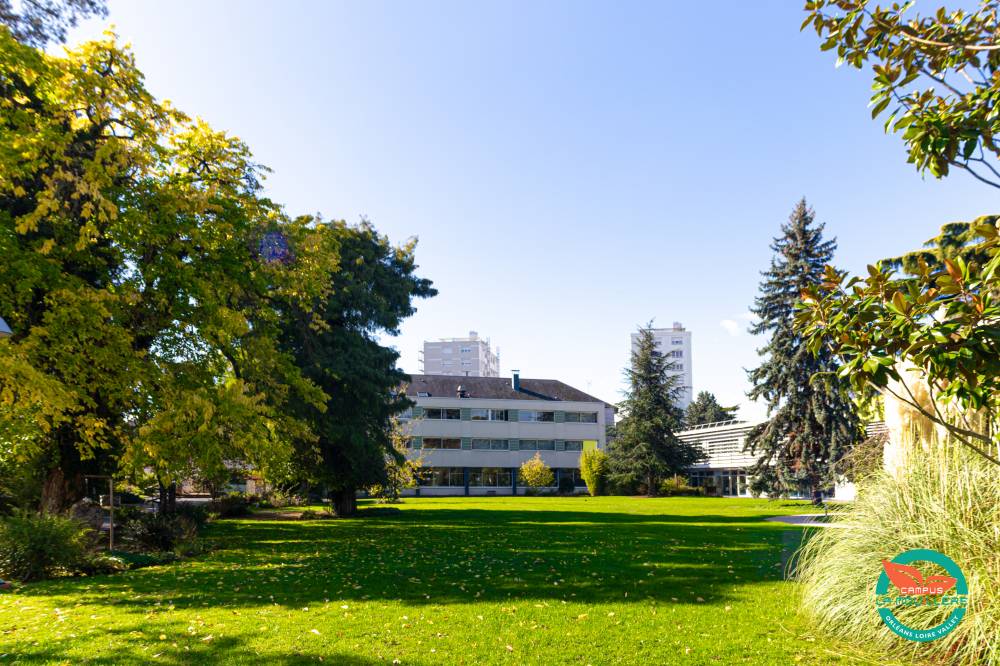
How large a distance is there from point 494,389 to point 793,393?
4022cm

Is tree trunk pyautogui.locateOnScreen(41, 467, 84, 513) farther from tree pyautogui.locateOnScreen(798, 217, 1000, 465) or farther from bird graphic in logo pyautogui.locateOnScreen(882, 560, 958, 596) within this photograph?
tree pyautogui.locateOnScreen(798, 217, 1000, 465)

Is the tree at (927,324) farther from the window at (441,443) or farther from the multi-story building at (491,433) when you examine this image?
the window at (441,443)

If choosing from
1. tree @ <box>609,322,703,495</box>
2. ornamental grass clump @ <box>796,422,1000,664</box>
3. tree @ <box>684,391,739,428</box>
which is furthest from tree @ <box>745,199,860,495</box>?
tree @ <box>684,391,739,428</box>

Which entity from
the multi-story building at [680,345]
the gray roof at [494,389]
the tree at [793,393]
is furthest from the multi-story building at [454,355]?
the tree at [793,393]

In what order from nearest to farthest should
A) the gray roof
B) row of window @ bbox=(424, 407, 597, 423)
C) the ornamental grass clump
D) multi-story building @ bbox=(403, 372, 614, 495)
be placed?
the ornamental grass clump < multi-story building @ bbox=(403, 372, 614, 495) < row of window @ bbox=(424, 407, 597, 423) < the gray roof

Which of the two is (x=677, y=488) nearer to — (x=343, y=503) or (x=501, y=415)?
(x=501, y=415)

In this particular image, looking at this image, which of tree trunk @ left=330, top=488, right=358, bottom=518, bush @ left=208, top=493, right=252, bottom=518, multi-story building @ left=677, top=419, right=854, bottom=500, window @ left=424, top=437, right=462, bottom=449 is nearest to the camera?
tree trunk @ left=330, top=488, right=358, bottom=518

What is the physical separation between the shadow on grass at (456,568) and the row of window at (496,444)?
44.9 m

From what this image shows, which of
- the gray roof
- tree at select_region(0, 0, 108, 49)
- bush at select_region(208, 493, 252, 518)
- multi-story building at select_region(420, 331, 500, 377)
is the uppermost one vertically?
multi-story building at select_region(420, 331, 500, 377)

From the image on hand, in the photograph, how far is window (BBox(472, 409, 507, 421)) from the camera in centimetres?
6906

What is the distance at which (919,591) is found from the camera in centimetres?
651

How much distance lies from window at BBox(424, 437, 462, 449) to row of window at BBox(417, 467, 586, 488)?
2.14 meters

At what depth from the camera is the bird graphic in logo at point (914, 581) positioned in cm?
637

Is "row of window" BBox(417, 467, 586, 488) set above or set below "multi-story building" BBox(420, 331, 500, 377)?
below
